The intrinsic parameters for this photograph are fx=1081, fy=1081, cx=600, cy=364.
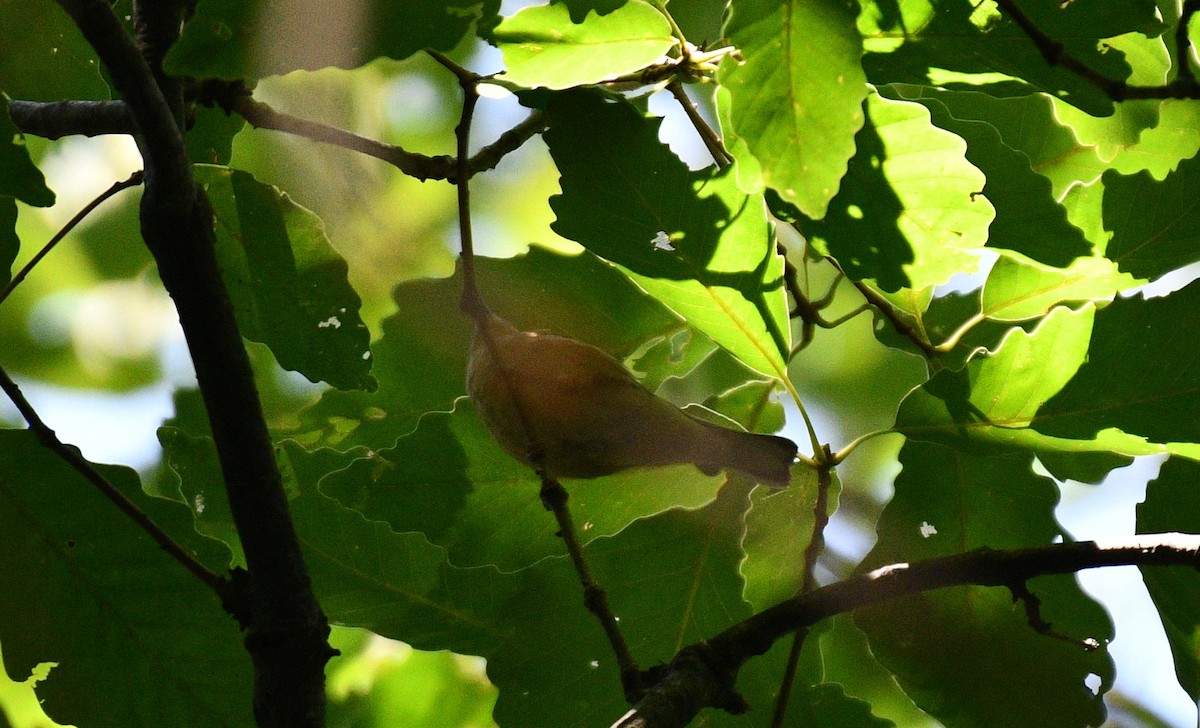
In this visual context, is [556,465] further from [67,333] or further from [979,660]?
[67,333]

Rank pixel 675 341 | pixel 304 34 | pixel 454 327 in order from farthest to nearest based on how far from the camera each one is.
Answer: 1. pixel 675 341
2. pixel 454 327
3. pixel 304 34

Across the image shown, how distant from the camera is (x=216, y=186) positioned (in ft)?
6.35

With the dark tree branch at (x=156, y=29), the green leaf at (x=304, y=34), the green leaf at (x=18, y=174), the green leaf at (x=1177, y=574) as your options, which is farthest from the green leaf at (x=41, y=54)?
the green leaf at (x=1177, y=574)

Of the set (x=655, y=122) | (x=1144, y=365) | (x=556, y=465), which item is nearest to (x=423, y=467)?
(x=556, y=465)

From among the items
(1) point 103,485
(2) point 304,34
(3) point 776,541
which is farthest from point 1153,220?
(1) point 103,485

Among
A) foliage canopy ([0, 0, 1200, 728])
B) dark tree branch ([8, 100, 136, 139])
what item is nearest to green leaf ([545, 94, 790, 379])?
foliage canopy ([0, 0, 1200, 728])

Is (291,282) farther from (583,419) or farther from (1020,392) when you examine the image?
(1020,392)

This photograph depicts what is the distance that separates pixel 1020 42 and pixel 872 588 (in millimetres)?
780

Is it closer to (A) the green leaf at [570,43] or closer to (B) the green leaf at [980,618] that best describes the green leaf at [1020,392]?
(B) the green leaf at [980,618]

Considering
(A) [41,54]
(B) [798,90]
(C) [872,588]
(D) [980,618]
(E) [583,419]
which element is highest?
(A) [41,54]

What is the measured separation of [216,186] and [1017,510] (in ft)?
5.22

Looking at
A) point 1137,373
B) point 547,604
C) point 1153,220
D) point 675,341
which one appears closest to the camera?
point 1137,373

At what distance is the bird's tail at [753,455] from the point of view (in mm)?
1814

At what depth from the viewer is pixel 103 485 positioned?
1.51 meters
